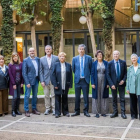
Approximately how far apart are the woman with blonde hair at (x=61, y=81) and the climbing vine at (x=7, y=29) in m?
16.5

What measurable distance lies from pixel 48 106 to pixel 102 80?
1.87 meters

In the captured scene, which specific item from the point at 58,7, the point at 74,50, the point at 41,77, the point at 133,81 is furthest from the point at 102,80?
the point at 74,50

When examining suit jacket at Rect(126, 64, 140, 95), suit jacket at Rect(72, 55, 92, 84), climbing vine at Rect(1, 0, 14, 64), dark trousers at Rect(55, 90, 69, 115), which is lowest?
dark trousers at Rect(55, 90, 69, 115)

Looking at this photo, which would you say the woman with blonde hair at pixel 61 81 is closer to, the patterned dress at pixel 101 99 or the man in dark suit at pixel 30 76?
the man in dark suit at pixel 30 76

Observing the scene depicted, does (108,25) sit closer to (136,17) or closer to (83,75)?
(136,17)

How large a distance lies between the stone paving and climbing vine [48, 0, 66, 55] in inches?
659

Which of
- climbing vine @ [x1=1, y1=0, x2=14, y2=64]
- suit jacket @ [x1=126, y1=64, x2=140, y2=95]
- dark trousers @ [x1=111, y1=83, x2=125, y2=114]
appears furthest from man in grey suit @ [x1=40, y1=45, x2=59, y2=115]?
climbing vine @ [x1=1, y1=0, x2=14, y2=64]

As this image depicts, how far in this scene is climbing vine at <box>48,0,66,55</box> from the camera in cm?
2581

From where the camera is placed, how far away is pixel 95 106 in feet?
31.5

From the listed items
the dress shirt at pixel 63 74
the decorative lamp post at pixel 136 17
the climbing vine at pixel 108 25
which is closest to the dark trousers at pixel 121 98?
the dress shirt at pixel 63 74

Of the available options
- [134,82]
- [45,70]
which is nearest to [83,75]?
[45,70]

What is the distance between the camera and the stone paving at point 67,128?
7438mm

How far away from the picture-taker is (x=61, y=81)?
385 inches

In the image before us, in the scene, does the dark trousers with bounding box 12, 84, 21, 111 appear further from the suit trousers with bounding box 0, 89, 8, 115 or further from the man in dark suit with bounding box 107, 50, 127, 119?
the man in dark suit with bounding box 107, 50, 127, 119
